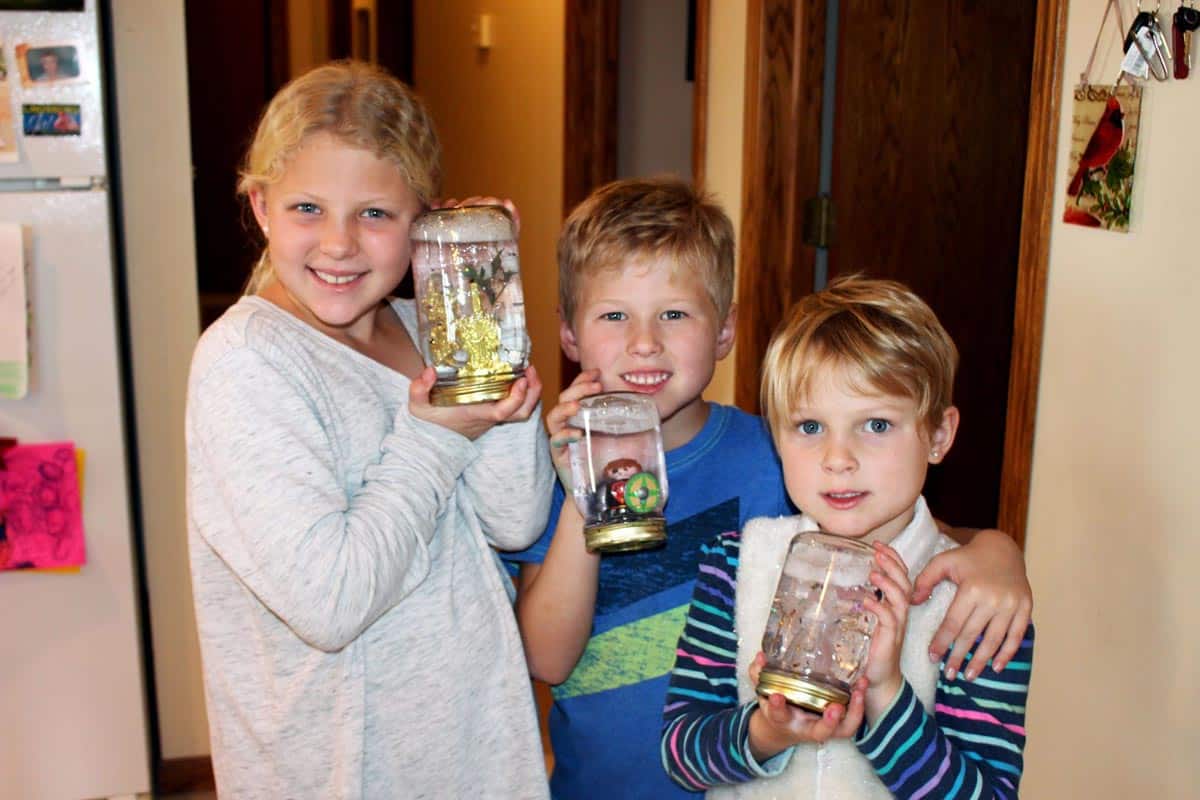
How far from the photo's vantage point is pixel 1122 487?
1652 millimetres

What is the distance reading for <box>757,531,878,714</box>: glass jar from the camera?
1.10 meters

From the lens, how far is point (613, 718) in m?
1.37

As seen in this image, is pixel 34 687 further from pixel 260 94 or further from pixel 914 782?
pixel 260 94

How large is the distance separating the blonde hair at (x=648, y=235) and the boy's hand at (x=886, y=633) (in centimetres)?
44

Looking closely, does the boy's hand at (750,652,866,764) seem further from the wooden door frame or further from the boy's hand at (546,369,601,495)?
the wooden door frame

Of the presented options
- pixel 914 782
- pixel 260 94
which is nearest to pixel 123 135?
pixel 914 782

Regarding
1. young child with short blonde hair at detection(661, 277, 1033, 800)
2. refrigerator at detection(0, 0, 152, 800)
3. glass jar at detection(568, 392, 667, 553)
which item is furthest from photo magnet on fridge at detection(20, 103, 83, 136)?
young child with short blonde hair at detection(661, 277, 1033, 800)

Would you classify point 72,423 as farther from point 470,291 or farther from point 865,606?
point 865,606

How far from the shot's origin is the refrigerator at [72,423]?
7.93 ft

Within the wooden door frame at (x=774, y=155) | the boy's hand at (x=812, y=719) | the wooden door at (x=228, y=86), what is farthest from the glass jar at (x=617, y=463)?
the wooden door at (x=228, y=86)

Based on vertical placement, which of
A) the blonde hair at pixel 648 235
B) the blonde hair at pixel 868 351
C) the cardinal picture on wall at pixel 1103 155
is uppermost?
the cardinal picture on wall at pixel 1103 155

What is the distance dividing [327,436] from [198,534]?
180 mm

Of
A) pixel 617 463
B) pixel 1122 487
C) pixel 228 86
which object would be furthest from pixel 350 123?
pixel 228 86

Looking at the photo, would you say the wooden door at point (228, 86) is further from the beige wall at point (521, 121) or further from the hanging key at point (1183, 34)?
the hanging key at point (1183, 34)
